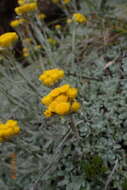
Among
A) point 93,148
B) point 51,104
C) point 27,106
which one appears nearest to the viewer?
point 51,104

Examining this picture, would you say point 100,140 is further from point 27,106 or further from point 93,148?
point 27,106

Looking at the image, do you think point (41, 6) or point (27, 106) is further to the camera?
point (41, 6)

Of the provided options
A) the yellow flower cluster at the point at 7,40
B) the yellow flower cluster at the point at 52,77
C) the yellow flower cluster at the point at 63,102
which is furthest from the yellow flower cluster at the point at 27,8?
the yellow flower cluster at the point at 63,102

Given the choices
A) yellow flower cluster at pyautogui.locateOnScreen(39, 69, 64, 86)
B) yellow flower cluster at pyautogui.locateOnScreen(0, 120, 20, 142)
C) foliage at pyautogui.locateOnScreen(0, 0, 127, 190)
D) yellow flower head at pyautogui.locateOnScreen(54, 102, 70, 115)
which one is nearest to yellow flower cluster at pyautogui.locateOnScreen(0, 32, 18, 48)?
foliage at pyautogui.locateOnScreen(0, 0, 127, 190)

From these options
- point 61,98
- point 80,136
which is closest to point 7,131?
point 61,98

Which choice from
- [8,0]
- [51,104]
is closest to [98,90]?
[51,104]

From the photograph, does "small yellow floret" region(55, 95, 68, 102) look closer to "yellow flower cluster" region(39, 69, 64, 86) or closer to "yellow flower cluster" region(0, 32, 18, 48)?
"yellow flower cluster" region(39, 69, 64, 86)

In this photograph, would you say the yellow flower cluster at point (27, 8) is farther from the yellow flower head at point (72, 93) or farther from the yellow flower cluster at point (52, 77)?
the yellow flower head at point (72, 93)

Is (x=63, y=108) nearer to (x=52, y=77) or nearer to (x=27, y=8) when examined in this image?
(x=52, y=77)

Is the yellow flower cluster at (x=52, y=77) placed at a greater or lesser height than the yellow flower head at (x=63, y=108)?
lesser
